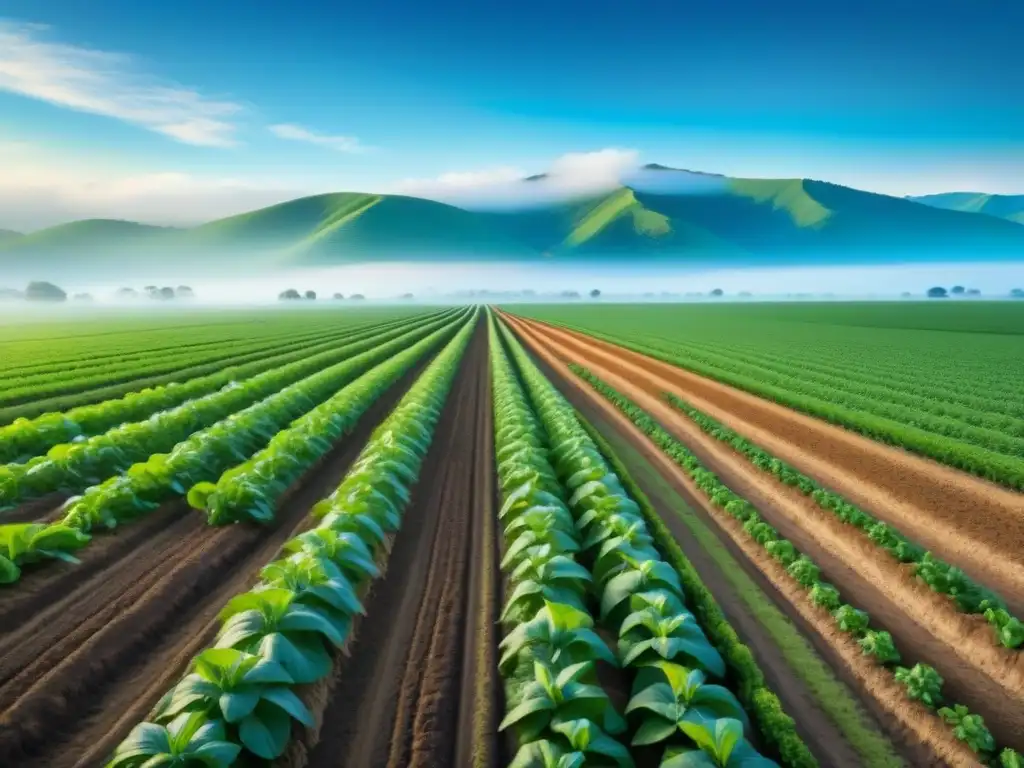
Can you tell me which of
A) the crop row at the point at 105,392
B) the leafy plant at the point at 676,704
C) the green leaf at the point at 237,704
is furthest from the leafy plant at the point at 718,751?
the crop row at the point at 105,392

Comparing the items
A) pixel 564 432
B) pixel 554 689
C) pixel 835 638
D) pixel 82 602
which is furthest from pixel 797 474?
pixel 82 602

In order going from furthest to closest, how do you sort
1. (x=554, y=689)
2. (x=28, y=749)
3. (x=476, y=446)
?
(x=476, y=446)
(x=28, y=749)
(x=554, y=689)

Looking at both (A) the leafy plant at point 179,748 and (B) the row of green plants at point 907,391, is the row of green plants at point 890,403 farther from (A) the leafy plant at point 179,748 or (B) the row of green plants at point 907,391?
(A) the leafy plant at point 179,748

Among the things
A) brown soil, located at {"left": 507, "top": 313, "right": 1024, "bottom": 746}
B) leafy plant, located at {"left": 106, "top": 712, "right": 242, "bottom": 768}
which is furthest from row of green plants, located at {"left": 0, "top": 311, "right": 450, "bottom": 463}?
brown soil, located at {"left": 507, "top": 313, "right": 1024, "bottom": 746}

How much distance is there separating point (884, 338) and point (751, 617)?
44.3 m

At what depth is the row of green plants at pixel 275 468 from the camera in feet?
26.6

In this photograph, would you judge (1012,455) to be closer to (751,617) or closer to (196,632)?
(751,617)

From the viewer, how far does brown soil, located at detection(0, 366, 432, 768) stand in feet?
14.4

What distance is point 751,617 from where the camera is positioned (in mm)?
6523

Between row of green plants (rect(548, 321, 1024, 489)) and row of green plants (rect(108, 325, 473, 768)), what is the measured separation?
1120cm

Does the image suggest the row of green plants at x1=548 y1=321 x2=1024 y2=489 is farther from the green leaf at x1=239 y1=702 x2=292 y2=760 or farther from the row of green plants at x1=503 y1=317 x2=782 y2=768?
A: the green leaf at x1=239 y1=702 x2=292 y2=760

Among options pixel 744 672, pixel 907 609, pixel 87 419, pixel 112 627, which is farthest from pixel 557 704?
pixel 87 419

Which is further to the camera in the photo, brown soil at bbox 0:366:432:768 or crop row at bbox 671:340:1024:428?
crop row at bbox 671:340:1024:428

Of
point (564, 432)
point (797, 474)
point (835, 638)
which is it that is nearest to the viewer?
point (835, 638)
